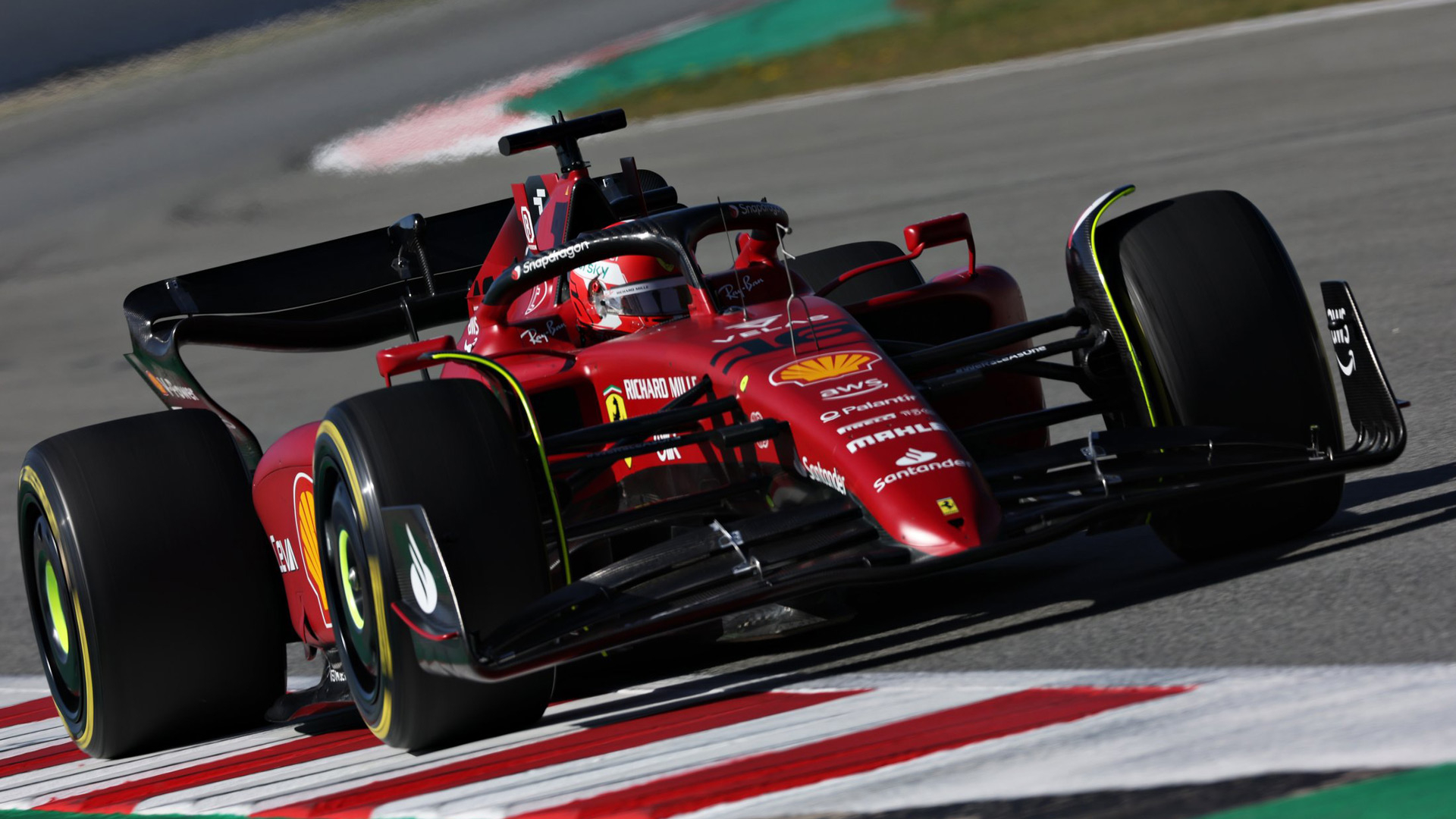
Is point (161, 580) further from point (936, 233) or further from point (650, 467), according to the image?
point (936, 233)

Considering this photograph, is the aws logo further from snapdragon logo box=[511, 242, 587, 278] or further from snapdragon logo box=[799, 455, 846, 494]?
snapdragon logo box=[511, 242, 587, 278]

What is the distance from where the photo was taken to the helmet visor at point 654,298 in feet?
19.5

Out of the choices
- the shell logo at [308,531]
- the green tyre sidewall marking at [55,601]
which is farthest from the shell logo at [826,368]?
the green tyre sidewall marking at [55,601]

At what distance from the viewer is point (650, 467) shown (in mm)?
5367

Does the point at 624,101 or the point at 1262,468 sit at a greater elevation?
the point at 624,101

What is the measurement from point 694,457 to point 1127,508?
1.26 m

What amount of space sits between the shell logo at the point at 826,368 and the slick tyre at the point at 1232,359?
0.80m

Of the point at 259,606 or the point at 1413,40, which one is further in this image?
the point at 1413,40

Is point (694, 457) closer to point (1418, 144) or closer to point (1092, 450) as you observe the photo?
point (1092, 450)

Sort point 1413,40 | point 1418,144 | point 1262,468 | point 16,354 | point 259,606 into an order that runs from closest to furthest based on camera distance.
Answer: point 1262,468 < point 259,606 < point 1418,144 < point 16,354 < point 1413,40

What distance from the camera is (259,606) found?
5723 mm

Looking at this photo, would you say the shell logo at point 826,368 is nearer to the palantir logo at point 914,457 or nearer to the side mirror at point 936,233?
the palantir logo at point 914,457

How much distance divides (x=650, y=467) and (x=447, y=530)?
39.8 inches

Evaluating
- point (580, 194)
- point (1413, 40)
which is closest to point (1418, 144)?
point (1413, 40)
